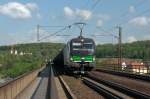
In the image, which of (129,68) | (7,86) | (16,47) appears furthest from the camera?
(16,47)

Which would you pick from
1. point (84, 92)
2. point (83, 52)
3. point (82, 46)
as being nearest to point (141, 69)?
point (82, 46)

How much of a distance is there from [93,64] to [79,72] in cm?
226

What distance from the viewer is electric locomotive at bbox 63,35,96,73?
44.8 m

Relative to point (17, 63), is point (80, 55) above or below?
above

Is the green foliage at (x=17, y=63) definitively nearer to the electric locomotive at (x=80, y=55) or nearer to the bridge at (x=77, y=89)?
the electric locomotive at (x=80, y=55)

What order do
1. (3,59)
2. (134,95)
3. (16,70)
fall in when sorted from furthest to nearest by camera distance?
(3,59) < (16,70) < (134,95)

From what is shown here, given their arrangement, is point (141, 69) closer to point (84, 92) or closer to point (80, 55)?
point (80, 55)

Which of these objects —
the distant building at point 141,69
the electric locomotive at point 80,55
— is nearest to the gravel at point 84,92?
the electric locomotive at point 80,55

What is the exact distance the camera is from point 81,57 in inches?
1775

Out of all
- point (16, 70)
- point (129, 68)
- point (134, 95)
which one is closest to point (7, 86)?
point (134, 95)

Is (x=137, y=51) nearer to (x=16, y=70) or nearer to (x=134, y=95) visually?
(x=16, y=70)

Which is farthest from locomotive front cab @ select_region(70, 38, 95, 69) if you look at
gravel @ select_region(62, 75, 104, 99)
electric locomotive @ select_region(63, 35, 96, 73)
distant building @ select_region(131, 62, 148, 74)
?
gravel @ select_region(62, 75, 104, 99)

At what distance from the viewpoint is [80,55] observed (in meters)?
45.2

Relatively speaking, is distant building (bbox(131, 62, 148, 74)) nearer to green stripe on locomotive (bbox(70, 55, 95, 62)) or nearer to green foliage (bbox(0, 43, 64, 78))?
green stripe on locomotive (bbox(70, 55, 95, 62))
